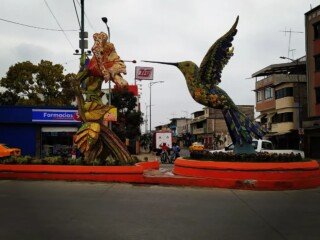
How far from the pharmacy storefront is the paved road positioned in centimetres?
1920

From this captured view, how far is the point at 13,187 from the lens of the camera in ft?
44.6

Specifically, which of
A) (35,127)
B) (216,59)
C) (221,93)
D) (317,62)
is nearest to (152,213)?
(221,93)

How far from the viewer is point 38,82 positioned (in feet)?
148

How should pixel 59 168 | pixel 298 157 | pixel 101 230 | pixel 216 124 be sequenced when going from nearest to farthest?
pixel 101 230, pixel 59 168, pixel 298 157, pixel 216 124

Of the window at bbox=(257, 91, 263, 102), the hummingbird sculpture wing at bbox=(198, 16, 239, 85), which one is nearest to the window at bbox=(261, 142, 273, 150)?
the hummingbird sculpture wing at bbox=(198, 16, 239, 85)

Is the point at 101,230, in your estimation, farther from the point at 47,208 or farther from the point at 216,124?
the point at 216,124

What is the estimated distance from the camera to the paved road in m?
7.58

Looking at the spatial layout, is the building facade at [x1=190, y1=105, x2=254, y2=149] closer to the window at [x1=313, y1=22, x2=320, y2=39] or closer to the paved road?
the window at [x1=313, y1=22, x2=320, y2=39]

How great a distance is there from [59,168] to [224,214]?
310 inches

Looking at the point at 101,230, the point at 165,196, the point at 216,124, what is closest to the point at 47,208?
the point at 101,230

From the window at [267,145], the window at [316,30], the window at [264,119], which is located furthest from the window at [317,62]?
the window at [267,145]

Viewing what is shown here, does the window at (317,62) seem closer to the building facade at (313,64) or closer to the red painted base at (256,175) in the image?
the building facade at (313,64)

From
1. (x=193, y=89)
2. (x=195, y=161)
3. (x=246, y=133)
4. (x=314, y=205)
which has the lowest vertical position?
(x=314, y=205)

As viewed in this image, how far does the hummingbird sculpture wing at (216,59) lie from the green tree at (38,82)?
94.8 feet
